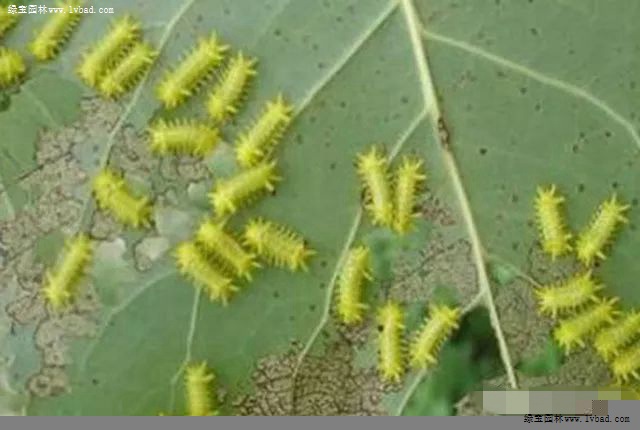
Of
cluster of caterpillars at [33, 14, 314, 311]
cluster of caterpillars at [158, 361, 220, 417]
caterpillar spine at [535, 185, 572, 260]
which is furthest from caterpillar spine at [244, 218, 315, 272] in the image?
caterpillar spine at [535, 185, 572, 260]

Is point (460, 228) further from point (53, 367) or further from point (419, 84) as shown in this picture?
point (53, 367)

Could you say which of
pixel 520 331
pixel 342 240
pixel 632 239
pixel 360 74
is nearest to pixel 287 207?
pixel 342 240

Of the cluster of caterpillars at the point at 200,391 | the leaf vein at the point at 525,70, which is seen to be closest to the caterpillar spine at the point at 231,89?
the leaf vein at the point at 525,70

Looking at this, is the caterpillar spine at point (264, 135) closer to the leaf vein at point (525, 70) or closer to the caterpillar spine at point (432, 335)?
the leaf vein at point (525, 70)

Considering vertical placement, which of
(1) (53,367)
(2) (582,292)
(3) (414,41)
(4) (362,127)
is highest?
(3) (414,41)

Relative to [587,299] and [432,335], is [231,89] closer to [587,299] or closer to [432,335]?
[432,335]

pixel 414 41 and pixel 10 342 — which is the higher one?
pixel 414 41

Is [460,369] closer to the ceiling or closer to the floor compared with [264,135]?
closer to the floor

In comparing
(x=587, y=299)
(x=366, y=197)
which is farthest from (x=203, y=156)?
(x=587, y=299)
